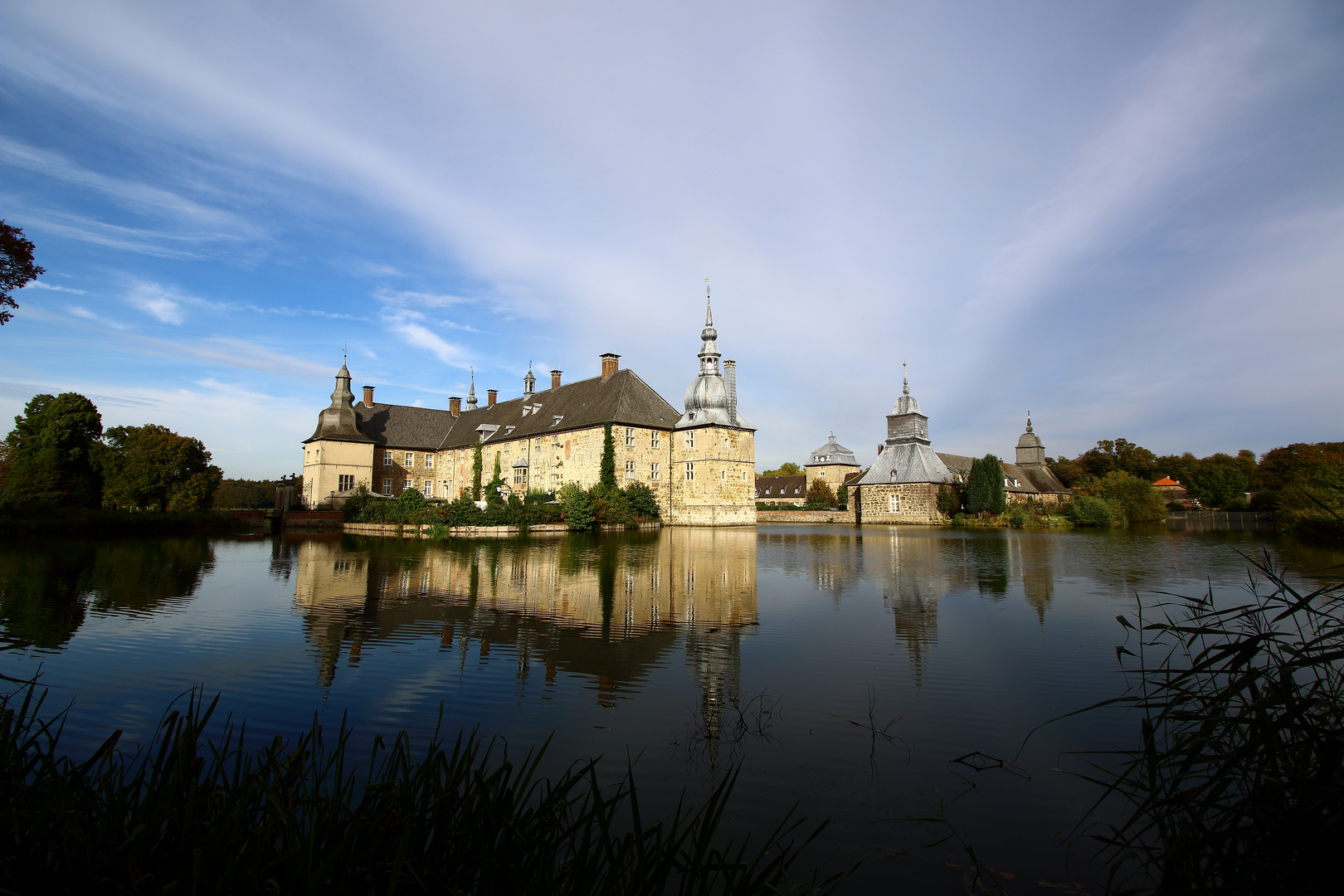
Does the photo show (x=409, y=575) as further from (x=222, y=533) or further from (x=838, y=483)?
(x=838, y=483)

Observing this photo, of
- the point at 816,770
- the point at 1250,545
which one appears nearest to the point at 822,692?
the point at 816,770

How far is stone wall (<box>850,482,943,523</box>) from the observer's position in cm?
4044

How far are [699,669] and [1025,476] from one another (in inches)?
2136

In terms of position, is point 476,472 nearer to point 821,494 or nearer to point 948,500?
point 948,500

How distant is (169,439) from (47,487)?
17.5 ft

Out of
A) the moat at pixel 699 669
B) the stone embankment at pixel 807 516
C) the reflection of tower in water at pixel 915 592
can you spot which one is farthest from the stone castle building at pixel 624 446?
the moat at pixel 699 669

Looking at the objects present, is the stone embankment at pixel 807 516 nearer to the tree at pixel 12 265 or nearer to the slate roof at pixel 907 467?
the slate roof at pixel 907 467

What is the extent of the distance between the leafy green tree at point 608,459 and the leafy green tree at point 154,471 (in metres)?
17.8

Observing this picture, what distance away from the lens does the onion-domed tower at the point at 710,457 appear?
3469 centimetres

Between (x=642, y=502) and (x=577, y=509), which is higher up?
(x=642, y=502)

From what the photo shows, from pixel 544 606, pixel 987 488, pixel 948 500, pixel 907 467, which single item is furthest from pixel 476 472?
pixel 544 606

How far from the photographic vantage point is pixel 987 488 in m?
37.6

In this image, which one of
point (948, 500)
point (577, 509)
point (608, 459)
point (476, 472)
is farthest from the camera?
point (476, 472)

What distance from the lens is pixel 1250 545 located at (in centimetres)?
1997
